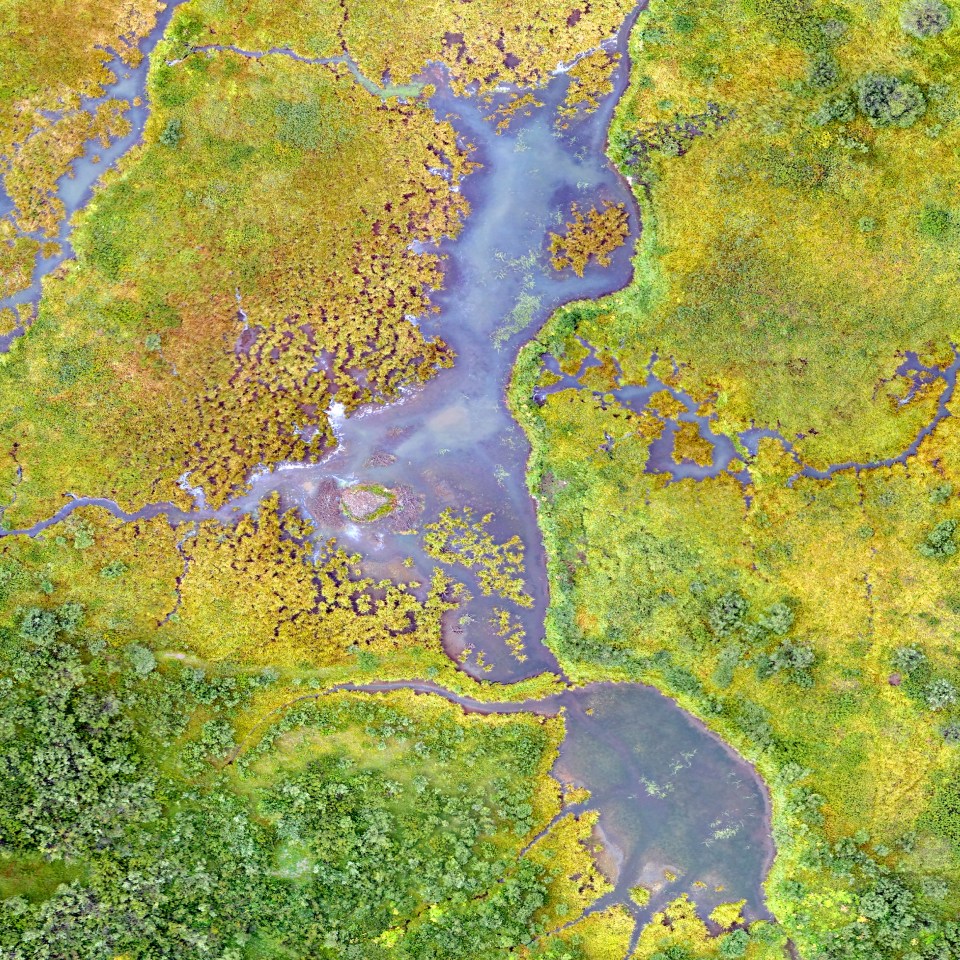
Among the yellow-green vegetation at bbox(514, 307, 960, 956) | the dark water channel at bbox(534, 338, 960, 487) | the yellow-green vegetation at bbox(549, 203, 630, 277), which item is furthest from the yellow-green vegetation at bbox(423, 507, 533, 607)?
the yellow-green vegetation at bbox(549, 203, 630, 277)

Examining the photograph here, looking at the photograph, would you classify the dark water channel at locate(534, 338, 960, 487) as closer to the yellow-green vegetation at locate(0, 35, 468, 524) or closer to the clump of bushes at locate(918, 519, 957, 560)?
the clump of bushes at locate(918, 519, 957, 560)

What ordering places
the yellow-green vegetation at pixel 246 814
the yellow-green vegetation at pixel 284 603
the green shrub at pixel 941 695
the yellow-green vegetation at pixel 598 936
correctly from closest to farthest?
1. the yellow-green vegetation at pixel 246 814
2. the green shrub at pixel 941 695
3. the yellow-green vegetation at pixel 598 936
4. the yellow-green vegetation at pixel 284 603

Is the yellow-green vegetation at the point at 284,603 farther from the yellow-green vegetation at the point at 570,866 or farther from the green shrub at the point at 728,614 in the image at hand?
the green shrub at the point at 728,614

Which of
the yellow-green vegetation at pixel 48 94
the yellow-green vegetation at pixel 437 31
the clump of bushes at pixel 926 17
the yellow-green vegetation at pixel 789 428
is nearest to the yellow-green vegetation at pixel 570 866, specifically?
the yellow-green vegetation at pixel 789 428

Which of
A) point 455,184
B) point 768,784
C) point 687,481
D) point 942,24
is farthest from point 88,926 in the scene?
point 942,24

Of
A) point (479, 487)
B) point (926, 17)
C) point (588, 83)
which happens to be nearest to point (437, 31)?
point (588, 83)

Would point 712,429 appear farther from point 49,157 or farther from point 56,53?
point 56,53
